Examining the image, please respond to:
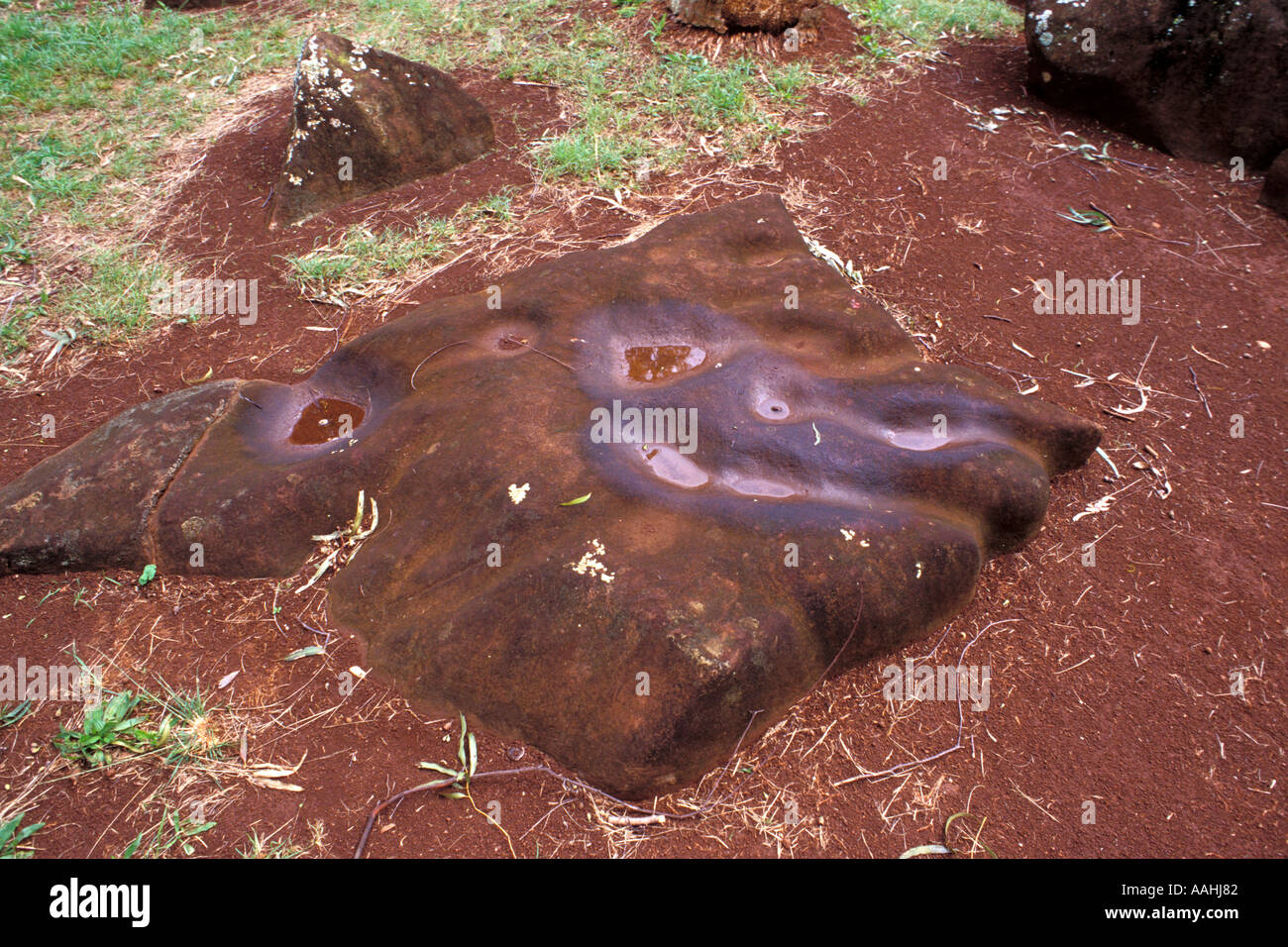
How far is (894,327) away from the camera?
3148 millimetres

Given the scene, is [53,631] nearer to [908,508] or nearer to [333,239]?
[333,239]

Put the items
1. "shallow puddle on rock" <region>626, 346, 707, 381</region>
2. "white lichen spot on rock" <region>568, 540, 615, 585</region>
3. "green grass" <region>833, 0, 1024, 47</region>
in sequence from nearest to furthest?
1. "white lichen spot on rock" <region>568, 540, 615, 585</region>
2. "shallow puddle on rock" <region>626, 346, 707, 381</region>
3. "green grass" <region>833, 0, 1024, 47</region>

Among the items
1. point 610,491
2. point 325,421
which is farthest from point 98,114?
point 610,491

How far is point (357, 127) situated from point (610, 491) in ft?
10.9

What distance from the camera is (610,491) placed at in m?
2.50

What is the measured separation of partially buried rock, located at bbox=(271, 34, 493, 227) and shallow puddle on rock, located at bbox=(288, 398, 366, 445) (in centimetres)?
198

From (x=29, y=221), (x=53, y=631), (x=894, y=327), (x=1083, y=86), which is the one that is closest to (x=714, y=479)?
(x=894, y=327)

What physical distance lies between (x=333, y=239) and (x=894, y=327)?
310 cm

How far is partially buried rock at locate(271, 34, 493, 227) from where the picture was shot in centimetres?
459

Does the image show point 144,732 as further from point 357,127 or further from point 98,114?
point 98,114

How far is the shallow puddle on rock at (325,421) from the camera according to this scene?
3100mm

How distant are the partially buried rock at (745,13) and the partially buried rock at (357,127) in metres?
2.08

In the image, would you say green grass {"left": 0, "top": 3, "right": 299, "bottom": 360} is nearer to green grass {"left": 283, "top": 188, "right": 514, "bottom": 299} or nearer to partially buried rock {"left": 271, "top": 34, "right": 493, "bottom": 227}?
green grass {"left": 283, "top": 188, "right": 514, "bottom": 299}

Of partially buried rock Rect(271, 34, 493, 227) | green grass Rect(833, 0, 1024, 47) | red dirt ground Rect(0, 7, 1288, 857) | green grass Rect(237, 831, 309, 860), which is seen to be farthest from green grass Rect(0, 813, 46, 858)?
green grass Rect(833, 0, 1024, 47)
